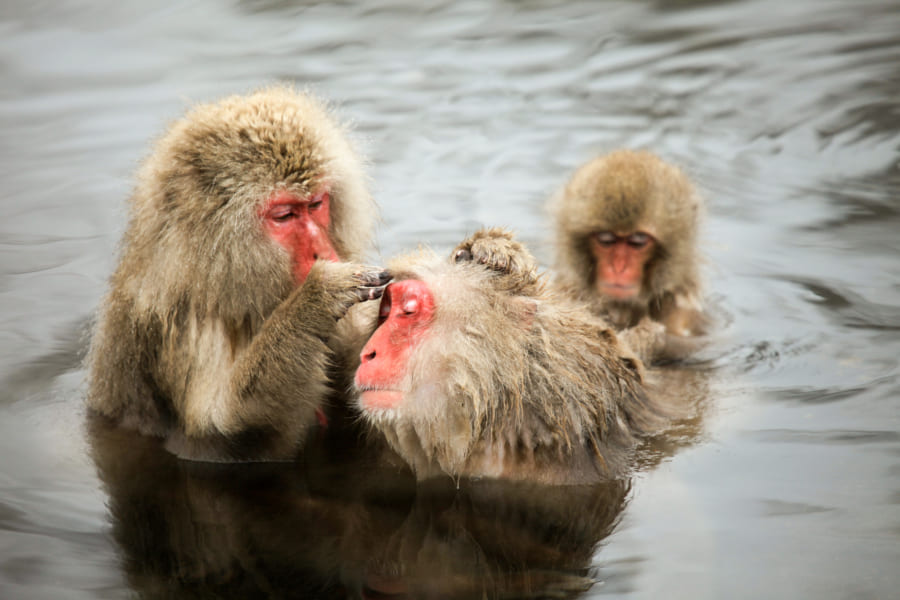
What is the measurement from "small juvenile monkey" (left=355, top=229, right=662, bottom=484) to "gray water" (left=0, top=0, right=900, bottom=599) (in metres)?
0.18

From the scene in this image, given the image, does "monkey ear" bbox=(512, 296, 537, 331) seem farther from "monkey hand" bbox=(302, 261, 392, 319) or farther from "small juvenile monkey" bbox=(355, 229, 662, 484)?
"monkey hand" bbox=(302, 261, 392, 319)

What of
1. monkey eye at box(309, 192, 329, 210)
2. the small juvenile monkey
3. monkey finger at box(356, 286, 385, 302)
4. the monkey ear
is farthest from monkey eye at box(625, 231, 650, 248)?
monkey finger at box(356, 286, 385, 302)

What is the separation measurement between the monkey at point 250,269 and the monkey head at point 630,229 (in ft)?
6.50

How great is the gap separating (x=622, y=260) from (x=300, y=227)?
249 cm

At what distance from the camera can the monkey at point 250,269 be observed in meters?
4.16

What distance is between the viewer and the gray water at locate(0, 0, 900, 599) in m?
3.90

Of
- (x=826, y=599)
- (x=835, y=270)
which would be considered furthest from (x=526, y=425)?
(x=835, y=270)

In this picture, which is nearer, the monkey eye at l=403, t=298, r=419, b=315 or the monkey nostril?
the monkey eye at l=403, t=298, r=419, b=315

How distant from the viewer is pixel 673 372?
582cm

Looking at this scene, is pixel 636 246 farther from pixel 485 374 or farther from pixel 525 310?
pixel 485 374

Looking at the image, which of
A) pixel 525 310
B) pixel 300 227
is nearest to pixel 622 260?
pixel 525 310

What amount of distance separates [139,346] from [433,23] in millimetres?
6287

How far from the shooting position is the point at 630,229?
625 centimetres

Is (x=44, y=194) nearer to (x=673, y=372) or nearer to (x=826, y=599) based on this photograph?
(x=673, y=372)
